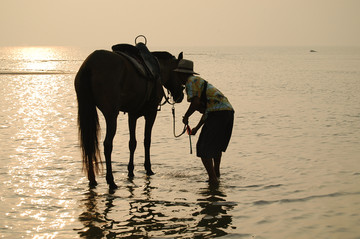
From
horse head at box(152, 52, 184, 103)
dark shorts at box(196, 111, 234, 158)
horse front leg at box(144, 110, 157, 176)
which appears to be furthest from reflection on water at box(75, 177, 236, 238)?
horse head at box(152, 52, 184, 103)

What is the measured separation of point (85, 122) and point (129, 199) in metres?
1.33

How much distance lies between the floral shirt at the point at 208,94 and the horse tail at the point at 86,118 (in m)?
1.44

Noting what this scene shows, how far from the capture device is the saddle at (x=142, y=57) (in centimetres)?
909

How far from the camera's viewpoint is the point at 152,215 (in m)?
7.07

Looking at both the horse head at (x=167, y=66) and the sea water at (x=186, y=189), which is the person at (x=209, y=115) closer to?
the sea water at (x=186, y=189)

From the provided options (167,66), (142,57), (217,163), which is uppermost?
(142,57)

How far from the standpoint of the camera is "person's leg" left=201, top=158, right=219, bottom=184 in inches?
331

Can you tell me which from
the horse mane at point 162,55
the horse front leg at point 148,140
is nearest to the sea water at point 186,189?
the horse front leg at point 148,140

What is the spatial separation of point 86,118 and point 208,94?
184cm

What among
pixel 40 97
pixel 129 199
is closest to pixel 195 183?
pixel 129 199

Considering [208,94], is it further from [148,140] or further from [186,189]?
[148,140]

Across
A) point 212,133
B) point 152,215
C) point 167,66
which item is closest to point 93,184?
Answer: point 152,215

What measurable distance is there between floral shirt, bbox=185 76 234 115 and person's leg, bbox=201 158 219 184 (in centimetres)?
72

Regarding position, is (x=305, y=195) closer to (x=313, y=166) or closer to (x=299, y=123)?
(x=313, y=166)
